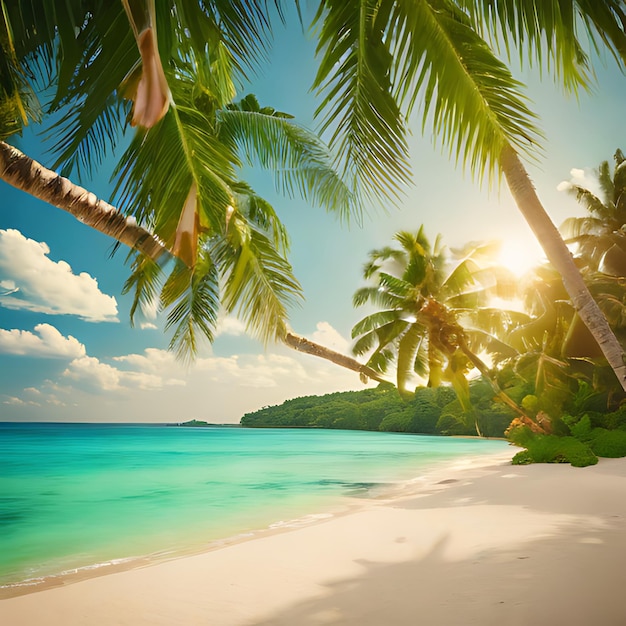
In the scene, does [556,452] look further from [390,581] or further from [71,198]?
[71,198]

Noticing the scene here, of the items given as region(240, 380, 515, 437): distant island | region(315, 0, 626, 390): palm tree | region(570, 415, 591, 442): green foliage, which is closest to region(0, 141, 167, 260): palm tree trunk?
region(315, 0, 626, 390): palm tree

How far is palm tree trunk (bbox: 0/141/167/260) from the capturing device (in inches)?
99.1

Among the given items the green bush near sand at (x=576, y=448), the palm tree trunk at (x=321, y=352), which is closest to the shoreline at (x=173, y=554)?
the palm tree trunk at (x=321, y=352)

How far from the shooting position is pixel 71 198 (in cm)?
270

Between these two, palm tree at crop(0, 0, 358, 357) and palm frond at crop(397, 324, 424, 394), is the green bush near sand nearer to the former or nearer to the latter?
palm frond at crop(397, 324, 424, 394)

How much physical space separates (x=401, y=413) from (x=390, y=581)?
53.8m

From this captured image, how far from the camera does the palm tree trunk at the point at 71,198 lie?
2518 mm

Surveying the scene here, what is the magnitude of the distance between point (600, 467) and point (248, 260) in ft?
30.3

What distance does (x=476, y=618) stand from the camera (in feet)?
7.93

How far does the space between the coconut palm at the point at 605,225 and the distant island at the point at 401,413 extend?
14.3 metres

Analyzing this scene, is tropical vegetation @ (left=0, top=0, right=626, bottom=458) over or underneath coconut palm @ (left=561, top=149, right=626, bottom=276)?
underneath

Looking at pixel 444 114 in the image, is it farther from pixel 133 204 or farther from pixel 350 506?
pixel 350 506

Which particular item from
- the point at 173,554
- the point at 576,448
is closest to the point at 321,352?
Answer: the point at 173,554

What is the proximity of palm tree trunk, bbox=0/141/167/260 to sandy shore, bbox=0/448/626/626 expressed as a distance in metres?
2.28
